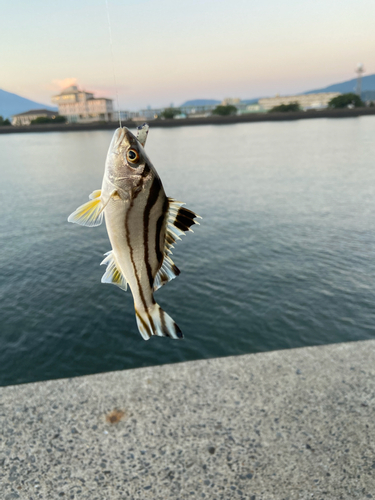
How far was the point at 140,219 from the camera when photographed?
5.80 feet

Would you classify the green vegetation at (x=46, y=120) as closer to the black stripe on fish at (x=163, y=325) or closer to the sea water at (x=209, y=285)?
the sea water at (x=209, y=285)

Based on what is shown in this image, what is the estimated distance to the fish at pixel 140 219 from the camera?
1.73m

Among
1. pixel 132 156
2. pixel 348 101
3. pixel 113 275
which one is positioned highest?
pixel 348 101

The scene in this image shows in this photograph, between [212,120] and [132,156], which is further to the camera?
[212,120]

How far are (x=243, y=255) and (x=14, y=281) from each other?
11817mm

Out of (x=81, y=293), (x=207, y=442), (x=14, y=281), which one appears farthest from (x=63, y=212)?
(x=207, y=442)

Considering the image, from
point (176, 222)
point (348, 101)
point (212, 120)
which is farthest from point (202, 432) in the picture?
point (212, 120)

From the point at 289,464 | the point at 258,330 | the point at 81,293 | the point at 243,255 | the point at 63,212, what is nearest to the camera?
the point at 289,464

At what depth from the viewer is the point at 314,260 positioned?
18.6 meters

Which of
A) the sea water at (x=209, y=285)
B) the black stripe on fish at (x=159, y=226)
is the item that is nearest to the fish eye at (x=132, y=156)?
the black stripe on fish at (x=159, y=226)

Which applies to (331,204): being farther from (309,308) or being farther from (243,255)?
(309,308)

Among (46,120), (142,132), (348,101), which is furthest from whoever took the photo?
(46,120)

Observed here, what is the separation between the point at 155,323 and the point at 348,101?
21071 centimetres

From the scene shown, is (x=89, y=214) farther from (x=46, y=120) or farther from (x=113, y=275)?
(x=46, y=120)
